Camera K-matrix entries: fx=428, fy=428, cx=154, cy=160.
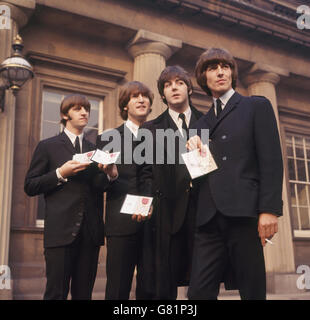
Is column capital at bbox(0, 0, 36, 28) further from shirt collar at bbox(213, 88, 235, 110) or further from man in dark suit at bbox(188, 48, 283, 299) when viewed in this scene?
man in dark suit at bbox(188, 48, 283, 299)

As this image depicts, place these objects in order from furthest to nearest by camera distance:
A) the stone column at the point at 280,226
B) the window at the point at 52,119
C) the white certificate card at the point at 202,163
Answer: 1. the stone column at the point at 280,226
2. the window at the point at 52,119
3. the white certificate card at the point at 202,163

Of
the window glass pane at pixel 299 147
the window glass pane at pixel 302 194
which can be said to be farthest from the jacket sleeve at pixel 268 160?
the window glass pane at pixel 299 147

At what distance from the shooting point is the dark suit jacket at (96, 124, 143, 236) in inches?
123

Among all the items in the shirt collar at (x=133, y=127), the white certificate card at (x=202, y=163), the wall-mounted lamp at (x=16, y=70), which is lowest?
the white certificate card at (x=202, y=163)

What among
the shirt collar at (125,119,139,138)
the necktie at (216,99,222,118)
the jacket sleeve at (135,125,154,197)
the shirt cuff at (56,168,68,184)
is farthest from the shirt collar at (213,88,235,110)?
the shirt cuff at (56,168,68,184)

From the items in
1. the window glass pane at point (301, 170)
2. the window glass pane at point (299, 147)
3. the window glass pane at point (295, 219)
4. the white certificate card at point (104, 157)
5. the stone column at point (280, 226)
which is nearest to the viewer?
the white certificate card at point (104, 157)

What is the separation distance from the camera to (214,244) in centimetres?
247

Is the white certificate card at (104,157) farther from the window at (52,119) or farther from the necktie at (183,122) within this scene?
the window at (52,119)

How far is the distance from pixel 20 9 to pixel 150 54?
2616 mm

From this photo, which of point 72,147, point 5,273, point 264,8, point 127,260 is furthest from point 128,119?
point 264,8

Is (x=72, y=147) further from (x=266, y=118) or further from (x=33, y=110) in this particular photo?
(x=33, y=110)

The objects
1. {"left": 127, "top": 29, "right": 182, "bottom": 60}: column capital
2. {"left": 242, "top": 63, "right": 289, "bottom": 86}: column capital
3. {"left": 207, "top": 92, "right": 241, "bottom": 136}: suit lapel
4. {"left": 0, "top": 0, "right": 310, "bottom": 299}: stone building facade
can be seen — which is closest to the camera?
{"left": 207, "top": 92, "right": 241, "bottom": 136}: suit lapel

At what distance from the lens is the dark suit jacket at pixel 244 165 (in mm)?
2396

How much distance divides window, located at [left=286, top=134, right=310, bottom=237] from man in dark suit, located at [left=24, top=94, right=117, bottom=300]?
9306mm
